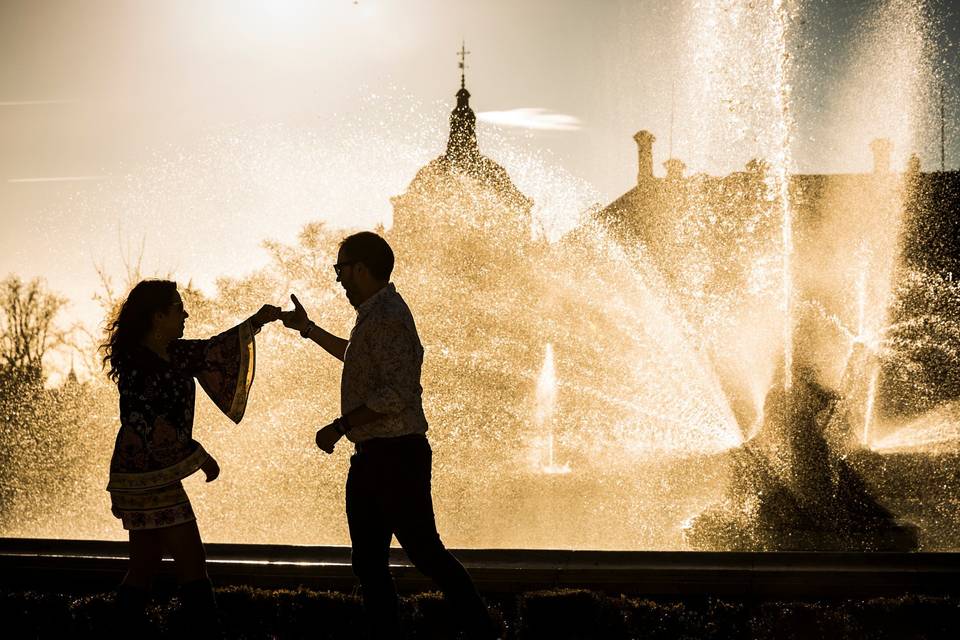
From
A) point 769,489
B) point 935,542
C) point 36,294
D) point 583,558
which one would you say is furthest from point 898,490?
point 36,294

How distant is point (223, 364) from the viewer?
4.17 m

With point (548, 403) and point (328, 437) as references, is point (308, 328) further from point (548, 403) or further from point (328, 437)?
point (548, 403)

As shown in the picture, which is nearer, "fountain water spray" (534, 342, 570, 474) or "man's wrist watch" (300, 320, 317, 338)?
"man's wrist watch" (300, 320, 317, 338)

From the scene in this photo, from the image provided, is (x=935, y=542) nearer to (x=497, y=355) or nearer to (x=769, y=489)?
(x=769, y=489)

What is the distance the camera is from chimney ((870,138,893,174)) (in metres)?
37.0

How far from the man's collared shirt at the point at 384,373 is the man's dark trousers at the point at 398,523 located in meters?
0.06

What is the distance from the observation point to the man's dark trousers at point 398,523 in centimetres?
372

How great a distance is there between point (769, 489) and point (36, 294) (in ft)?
108

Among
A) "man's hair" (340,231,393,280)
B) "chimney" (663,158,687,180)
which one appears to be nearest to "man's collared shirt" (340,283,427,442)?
"man's hair" (340,231,393,280)

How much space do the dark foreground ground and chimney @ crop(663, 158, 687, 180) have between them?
37843 millimetres

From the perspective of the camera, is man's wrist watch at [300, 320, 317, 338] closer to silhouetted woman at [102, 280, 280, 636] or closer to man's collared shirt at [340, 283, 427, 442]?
silhouetted woman at [102, 280, 280, 636]

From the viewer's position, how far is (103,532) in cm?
989

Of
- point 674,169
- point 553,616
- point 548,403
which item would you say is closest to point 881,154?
point 674,169

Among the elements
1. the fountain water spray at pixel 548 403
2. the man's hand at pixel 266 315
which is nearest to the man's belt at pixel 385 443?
the man's hand at pixel 266 315
